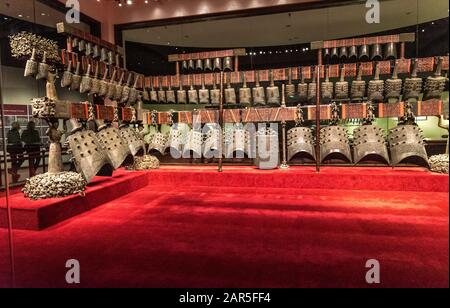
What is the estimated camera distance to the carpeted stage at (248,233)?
199 cm

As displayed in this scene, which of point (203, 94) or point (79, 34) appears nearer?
point (79, 34)

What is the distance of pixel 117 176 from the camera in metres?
4.84

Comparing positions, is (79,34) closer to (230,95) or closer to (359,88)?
(230,95)

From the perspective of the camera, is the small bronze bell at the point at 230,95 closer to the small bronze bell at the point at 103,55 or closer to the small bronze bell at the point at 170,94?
the small bronze bell at the point at 170,94

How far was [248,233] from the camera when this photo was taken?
9.19 feet

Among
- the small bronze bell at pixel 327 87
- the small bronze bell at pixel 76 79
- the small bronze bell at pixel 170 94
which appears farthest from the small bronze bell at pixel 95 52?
the small bronze bell at pixel 327 87

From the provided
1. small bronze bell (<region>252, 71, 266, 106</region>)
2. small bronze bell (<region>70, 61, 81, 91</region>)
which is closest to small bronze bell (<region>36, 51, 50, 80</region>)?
small bronze bell (<region>70, 61, 81, 91</region>)

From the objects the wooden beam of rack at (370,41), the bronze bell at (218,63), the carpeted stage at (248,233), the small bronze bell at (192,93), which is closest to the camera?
the carpeted stage at (248,233)

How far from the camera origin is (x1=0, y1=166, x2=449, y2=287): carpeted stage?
6.54 ft

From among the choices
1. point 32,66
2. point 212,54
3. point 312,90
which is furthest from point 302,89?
point 32,66
